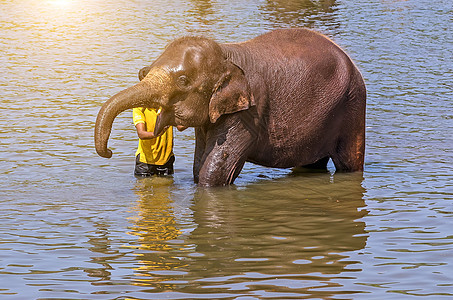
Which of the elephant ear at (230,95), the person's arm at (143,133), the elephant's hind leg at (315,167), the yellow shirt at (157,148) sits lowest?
the elephant's hind leg at (315,167)

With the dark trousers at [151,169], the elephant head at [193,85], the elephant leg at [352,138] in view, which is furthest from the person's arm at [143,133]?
the elephant leg at [352,138]

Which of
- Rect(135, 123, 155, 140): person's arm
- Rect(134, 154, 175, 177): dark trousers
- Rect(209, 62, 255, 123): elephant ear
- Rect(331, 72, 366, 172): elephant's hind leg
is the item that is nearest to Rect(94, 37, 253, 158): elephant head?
Rect(209, 62, 255, 123): elephant ear

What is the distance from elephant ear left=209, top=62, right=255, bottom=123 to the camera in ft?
28.8

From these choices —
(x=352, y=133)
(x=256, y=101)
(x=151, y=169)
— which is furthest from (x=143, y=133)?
(x=352, y=133)

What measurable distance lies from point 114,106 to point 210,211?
130 cm

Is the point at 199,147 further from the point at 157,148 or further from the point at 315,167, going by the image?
the point at 315,167

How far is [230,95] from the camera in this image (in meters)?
8.80

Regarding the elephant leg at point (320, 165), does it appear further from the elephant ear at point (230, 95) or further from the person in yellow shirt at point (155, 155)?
the elephant ear at point (230, 95)

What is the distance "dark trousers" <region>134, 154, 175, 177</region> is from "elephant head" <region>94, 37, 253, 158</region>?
116 cm

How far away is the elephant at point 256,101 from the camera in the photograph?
28.4 ft

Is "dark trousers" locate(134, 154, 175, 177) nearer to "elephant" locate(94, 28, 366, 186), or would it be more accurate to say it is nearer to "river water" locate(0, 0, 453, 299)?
"river water" locate(0, 0, 453, 299)

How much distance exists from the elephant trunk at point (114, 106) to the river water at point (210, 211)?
66 cm

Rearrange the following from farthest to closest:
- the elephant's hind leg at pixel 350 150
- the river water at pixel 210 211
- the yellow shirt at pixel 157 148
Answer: the elephant's hind leg at pixel 350 150
the yellow shirt at pixel 157 148
the river water at pixel 210 211

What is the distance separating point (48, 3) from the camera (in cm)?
2838
